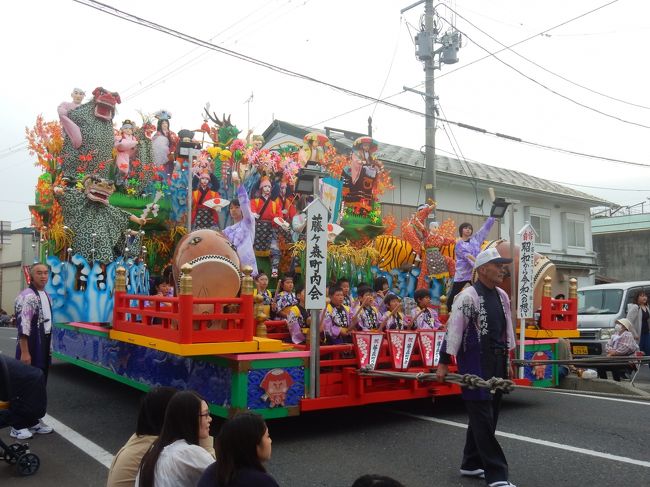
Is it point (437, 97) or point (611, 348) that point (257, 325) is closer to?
point (611, 348)

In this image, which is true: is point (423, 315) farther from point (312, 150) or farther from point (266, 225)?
point (312, 150)

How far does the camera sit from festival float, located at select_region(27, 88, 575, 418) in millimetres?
6164

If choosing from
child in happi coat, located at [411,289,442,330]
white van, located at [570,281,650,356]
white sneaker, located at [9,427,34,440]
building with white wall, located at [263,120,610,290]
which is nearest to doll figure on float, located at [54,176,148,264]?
white sneaker, located at [9,427,34,440]

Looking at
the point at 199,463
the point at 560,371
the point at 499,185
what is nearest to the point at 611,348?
the point at 560,371

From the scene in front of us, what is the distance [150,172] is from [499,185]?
1341 cm

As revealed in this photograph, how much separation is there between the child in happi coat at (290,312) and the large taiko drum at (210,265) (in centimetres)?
73

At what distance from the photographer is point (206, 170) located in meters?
10.9

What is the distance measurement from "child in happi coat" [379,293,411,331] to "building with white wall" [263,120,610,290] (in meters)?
8.70

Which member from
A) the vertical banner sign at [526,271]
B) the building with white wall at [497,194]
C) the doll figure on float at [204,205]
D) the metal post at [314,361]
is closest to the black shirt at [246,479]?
the metal post at [314,361]

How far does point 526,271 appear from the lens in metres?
8.59

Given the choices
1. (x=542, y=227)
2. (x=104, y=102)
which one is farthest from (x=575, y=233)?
(x=104, y=102)

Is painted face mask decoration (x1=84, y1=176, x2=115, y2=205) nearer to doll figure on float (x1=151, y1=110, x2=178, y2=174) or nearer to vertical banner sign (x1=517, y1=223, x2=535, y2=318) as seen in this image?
doll figure on float (x1=151, y1=110, x2=178, y2=174)

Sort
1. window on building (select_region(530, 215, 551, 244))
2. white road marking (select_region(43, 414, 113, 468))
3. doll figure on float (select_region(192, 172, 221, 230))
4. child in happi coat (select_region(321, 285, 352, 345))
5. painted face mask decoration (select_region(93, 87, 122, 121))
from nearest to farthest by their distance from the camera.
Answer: white road marking (select_region(43, 414, 113, 468)) → child in happi coat (select_region(321, 285, 352, 345)) → painted face mask decoration (select_region(93, 87, 122, 121)) → doll figure on float (select_region(192, 172, 221, 230)) → window on building (select_region(530, 215, 551, 244))

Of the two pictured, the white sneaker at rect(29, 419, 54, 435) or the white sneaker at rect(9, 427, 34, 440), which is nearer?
the white sneaker at rect(9, 427, 34, 440)
